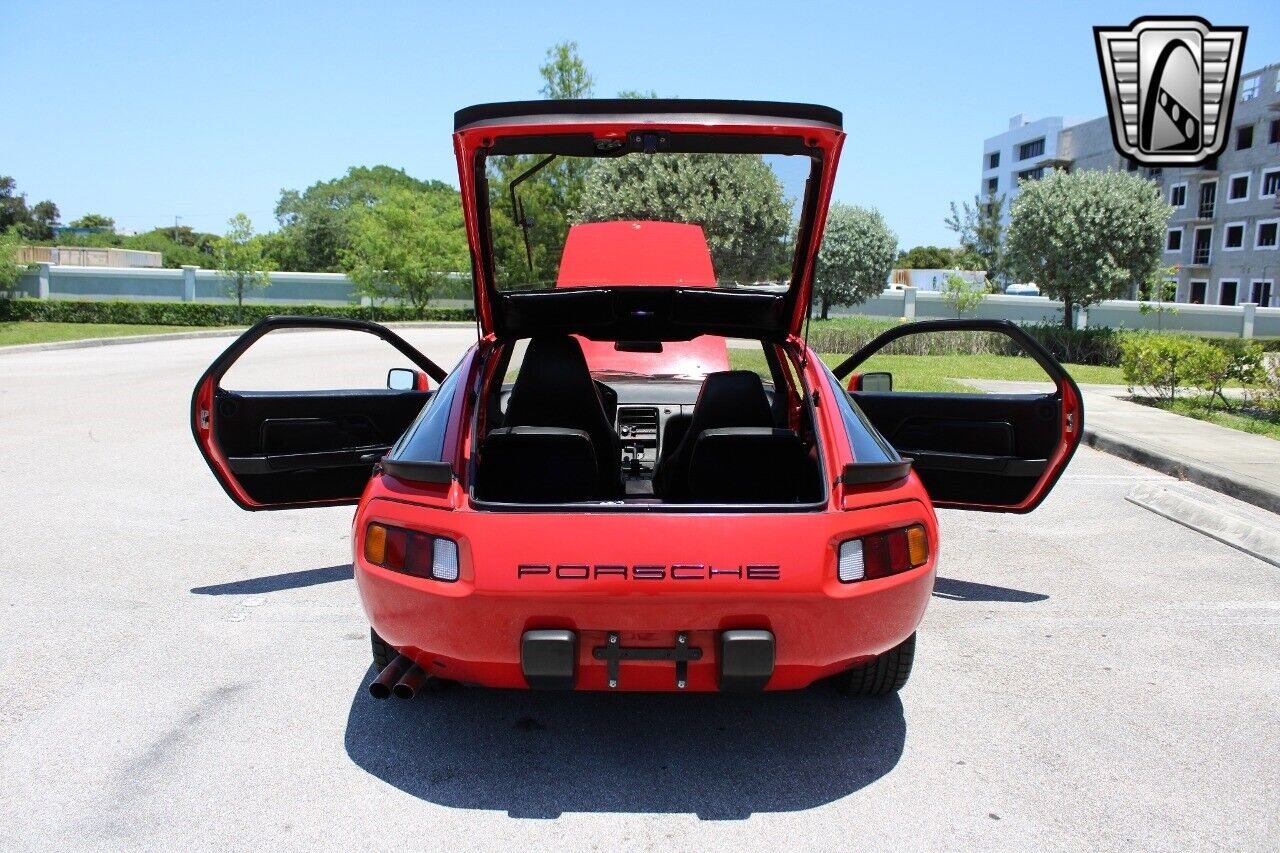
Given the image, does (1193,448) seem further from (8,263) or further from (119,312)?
(119,312)

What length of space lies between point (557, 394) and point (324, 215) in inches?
3292

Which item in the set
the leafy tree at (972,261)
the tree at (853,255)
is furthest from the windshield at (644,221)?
the leafy tree at (972,261)

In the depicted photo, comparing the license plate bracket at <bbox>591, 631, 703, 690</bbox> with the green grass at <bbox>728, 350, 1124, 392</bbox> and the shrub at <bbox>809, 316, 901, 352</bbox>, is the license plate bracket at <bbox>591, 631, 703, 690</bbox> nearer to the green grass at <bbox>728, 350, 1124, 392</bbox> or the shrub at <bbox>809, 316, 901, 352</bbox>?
the green grass at <bbox>728, 350, 1124, 392</bbox>

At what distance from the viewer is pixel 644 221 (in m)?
12.1

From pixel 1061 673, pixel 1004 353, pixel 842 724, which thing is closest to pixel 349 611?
pixel 842 724

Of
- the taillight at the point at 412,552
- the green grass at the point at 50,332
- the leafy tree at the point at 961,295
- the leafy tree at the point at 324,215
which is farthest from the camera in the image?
the leafy tree at the point at 324,215

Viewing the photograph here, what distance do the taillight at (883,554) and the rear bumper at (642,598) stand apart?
0.12ft

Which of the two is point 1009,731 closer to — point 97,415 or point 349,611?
point 349,611

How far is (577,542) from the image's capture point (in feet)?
9.98

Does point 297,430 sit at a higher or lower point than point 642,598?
higher

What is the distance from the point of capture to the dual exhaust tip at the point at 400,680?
10.3 feet

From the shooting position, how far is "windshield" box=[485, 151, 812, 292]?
15.8ft

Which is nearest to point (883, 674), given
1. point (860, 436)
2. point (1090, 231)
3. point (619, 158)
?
point (860, 436)

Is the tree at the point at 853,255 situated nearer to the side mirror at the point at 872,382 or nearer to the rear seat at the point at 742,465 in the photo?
the side mirror at the point at 872,382
